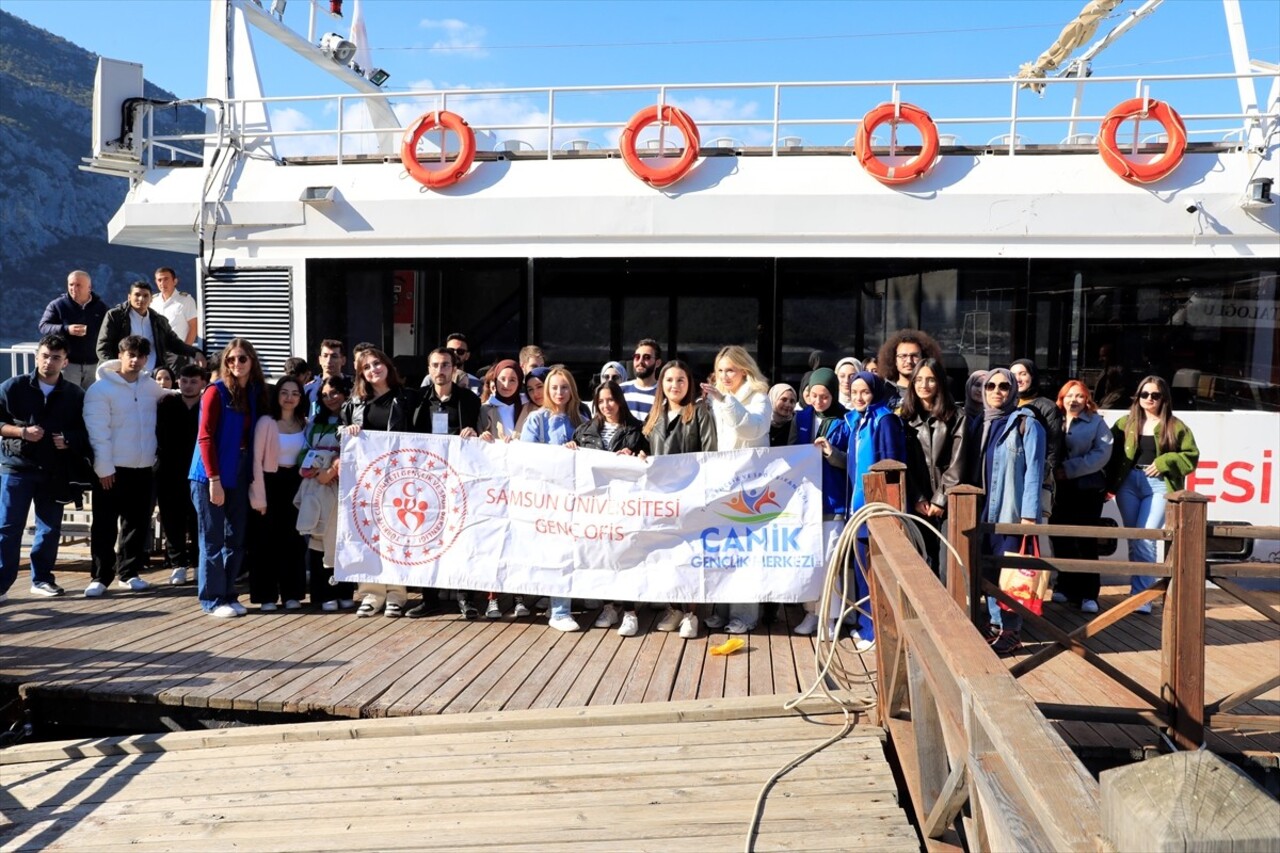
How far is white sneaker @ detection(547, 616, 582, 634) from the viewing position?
6.10 m

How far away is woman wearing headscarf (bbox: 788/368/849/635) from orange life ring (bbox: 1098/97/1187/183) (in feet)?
12.2

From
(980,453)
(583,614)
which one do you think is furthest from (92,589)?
(980,453)

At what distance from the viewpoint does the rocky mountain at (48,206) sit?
77.6 meters

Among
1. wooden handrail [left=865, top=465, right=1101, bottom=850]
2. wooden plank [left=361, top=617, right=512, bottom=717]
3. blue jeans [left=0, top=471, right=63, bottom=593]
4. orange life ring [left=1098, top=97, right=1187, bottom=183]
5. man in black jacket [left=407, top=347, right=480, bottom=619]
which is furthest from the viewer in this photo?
orange life ring [left=1098, top=97, right=1187, bottom=183]

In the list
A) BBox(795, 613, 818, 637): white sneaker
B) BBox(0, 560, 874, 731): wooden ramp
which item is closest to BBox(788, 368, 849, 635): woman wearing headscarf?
BBox(795, 613, 818, 637): white sneaker

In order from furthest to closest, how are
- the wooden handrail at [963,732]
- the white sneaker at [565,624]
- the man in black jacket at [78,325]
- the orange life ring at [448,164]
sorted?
the orange life ring at [448,164], the man in black jacket at [78,325], the white sneaker at [565,624], the wooden handrail at [963,732]

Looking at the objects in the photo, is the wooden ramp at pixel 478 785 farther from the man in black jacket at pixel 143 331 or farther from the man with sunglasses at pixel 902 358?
the man in black jacket at pixel 143 331

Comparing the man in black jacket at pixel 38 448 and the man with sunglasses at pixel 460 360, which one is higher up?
the man with sunglasses at pixel 460 360

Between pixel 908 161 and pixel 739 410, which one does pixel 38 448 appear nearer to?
pixel 739 410

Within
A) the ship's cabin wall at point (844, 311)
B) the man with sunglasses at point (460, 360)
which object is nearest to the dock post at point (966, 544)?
the ship's cabin wall at point (844, 311)

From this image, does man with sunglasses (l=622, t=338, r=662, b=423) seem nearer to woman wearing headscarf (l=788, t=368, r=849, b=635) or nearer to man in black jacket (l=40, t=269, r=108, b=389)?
woman wearing headscarf (l=788, t=368, r=849, b=635)

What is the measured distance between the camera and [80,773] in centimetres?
446

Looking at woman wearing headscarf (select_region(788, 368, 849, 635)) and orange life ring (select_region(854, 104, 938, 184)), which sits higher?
orange life ring (select_region(854, 104, 938, 184))

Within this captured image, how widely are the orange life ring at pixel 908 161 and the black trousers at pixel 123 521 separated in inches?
252
